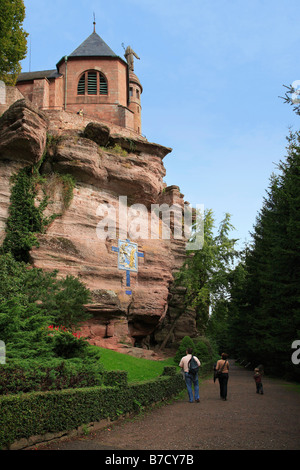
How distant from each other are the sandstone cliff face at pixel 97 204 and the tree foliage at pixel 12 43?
489 centimetres

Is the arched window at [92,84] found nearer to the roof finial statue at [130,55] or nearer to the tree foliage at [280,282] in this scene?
the tree foliage at [280,282]

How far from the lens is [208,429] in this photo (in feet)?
27.9

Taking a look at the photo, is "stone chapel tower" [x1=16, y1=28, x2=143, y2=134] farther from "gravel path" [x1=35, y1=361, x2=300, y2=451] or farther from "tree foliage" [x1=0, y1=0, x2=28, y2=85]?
"gravel path" [x1=35, y1=361, x2=300, y2=451]

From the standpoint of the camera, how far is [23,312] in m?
11.9

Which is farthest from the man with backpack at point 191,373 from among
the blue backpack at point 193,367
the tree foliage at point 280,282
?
the tree foliage at point 280,282

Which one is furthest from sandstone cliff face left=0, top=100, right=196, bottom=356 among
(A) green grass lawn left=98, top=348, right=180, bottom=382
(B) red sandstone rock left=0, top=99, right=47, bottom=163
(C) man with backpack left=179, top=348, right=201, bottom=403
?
(C) man with backpack left=179, top=348, right=201, bottom=403

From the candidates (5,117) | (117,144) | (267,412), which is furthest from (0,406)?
(117,144)

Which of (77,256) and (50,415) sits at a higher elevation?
(77,256)

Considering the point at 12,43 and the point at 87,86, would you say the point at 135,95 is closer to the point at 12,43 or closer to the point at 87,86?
the point at 87,86

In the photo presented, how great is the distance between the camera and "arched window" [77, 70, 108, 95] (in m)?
33.3

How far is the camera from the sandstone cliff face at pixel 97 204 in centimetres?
2097

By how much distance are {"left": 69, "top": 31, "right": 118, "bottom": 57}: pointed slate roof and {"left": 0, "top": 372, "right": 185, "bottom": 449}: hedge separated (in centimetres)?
3052

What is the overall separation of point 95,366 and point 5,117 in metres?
15.7
